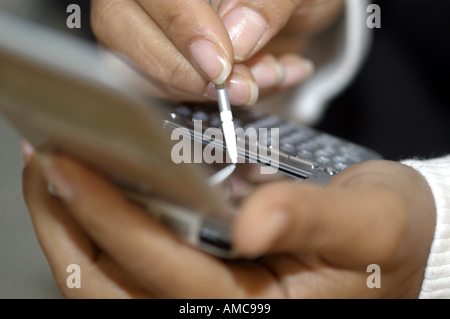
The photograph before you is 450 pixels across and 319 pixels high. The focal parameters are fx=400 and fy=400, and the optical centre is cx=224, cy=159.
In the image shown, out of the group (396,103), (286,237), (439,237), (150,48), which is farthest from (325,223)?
(396,103)

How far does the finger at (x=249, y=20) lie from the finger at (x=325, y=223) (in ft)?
0.58

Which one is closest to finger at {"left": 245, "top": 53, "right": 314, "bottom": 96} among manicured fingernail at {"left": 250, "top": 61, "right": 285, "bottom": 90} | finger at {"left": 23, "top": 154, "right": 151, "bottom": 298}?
manicured fingernail at {"left": 250, "top": 61, "right": 285, "bottom": 90}

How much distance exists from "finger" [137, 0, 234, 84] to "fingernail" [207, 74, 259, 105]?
0.11 ft

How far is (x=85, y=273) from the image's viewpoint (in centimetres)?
27

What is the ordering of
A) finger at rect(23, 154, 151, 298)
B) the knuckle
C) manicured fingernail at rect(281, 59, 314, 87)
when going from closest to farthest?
finger at rect(23, 154, 151, 298)
the knuckle
manicured fingernail at rect(281, 59, 314, 87)

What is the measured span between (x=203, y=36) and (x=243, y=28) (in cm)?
5

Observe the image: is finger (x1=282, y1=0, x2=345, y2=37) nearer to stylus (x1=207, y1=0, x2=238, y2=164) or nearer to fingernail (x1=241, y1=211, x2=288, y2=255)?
stylus (x1=207, y1=0, x2=238, y2=164)

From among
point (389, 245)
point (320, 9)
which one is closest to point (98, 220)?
point (389, 245)

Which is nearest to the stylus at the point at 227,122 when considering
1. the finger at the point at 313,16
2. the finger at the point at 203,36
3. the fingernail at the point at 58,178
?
the finger at the point at 203,36

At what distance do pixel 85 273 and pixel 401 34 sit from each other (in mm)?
470

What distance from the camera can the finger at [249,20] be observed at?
0.33 meters

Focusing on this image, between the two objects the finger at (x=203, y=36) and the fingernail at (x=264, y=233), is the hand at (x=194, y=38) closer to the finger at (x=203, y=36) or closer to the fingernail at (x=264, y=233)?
the finger at (x=203, y=36)

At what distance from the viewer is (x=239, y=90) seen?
0.34 meters

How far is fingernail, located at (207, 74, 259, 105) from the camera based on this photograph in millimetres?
340
